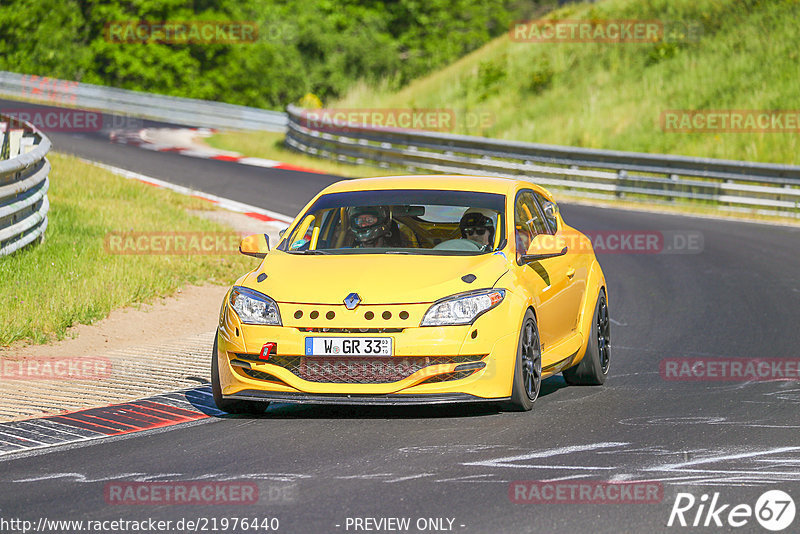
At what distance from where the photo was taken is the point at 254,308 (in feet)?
25.9

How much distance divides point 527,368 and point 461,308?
A: 0.70 meters

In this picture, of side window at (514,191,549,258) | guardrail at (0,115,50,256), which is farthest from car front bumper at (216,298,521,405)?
guardrail at (0,115,50,256)

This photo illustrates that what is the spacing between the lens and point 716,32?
120 ft

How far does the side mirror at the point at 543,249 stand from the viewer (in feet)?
27.6

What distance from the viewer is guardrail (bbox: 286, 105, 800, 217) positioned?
24531 millimetres

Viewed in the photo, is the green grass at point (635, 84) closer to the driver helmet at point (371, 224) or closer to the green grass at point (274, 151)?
the green grass at point (274, 151)

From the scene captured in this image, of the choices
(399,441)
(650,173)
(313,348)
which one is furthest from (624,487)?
(650,173)

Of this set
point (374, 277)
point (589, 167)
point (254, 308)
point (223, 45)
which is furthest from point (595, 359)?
point (223, 45)

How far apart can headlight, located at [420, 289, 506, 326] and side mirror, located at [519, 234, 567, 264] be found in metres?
0.66

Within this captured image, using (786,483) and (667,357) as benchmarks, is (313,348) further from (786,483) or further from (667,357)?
(667,357)

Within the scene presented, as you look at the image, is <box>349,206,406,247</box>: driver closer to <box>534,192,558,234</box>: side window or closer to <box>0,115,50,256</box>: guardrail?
<box>534,192,558,234</box>: side window

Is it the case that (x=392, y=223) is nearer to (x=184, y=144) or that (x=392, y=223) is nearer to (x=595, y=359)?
(x=595, y=359)

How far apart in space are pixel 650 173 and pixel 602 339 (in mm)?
16997

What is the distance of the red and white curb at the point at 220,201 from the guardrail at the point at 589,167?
636cm
